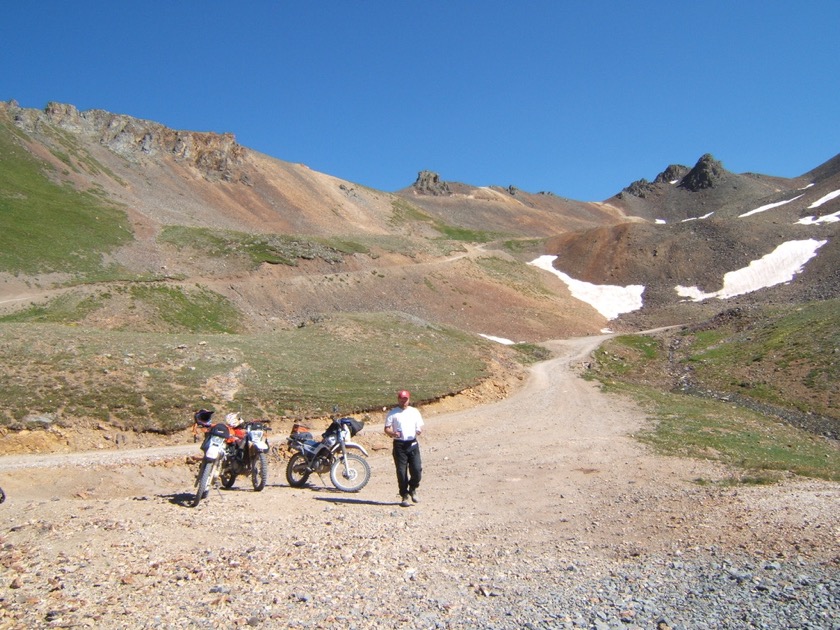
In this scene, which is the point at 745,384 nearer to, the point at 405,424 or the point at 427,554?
the point at 405,424

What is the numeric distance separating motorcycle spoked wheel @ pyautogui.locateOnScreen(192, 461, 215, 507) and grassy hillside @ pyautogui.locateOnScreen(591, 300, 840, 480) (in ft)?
39.8

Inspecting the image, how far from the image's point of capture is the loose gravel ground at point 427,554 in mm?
5980

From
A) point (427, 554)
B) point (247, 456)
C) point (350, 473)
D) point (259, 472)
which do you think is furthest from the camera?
point (350, 473)

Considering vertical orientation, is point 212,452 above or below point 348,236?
below

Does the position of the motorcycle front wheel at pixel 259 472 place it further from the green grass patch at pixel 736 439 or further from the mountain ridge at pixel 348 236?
the mountain ridge at pixel 348 236

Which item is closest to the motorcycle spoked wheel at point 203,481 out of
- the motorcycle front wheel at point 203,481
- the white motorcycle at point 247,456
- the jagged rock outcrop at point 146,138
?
the motorcycle front wheel at point 203,481

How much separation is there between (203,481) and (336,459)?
122 inches

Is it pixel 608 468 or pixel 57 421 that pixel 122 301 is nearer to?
pixel 57 421

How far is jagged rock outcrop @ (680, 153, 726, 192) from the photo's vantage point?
187875 mm

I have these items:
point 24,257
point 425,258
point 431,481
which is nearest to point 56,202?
point 24,257

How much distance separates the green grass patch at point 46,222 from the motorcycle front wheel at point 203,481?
42728 mm

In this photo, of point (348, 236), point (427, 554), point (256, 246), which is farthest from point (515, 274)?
point (427, 554)

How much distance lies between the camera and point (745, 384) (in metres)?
31.8

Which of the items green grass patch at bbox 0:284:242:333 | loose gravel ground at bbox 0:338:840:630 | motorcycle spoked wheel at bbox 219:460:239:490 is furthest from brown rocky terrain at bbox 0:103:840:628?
green grass patch at bbox 0:284:242:333
